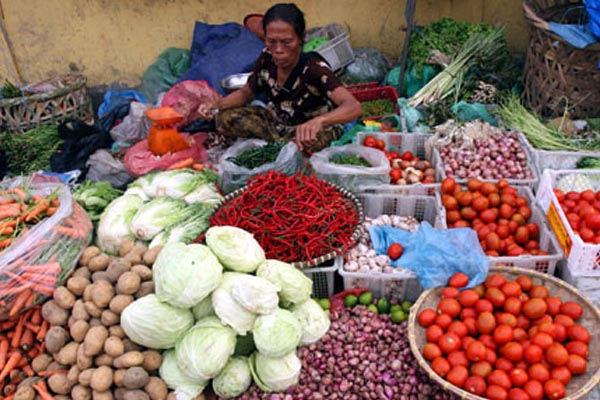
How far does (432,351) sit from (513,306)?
0.51 meters

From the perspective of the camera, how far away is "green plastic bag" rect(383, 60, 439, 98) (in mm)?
4996

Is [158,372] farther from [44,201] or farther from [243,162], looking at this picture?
[243,162]

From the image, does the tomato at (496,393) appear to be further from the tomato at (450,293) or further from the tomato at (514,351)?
the tomato at (450,293)

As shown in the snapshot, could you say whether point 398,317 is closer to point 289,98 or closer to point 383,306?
point 383,306

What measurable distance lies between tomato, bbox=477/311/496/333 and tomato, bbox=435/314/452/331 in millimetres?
142

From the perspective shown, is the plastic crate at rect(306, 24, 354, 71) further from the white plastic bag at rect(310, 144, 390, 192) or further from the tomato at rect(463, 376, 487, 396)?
the tomato at rect(463, 376, 487, 396)

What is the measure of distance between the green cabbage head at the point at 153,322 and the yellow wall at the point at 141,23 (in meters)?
4.09

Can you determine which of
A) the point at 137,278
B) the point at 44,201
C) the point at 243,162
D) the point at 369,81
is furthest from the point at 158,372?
the point at 369,81

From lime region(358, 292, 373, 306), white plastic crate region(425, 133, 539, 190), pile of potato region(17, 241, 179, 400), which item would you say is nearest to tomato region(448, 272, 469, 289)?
lime region(358, 292, 373, 306)

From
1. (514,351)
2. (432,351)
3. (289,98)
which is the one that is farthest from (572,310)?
(289,98)

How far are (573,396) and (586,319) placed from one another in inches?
20.7

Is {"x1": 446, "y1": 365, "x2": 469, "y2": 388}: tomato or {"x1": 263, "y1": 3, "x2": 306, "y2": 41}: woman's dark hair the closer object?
{"x1": 446, "y1": 365, "x2": 469, "y2": 388}: tomato

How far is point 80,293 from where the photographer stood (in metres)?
2.53

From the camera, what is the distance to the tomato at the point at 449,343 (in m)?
2.29
